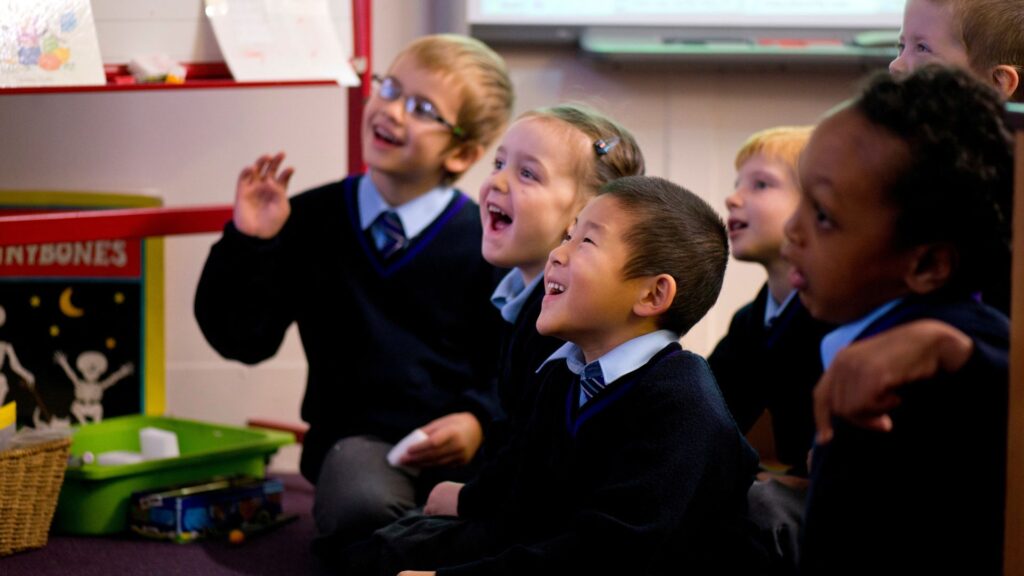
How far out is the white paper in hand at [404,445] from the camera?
6.24ft

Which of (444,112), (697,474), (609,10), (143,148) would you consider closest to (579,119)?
(444,112)

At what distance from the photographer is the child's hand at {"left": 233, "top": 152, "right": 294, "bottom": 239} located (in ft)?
6.59

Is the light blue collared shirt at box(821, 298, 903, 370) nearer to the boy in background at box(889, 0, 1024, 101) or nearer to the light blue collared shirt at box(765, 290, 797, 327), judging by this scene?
the boy in background at box(889, 0, 1024, 101)

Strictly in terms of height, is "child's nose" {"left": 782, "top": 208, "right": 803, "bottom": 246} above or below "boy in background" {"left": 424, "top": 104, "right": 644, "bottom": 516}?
above

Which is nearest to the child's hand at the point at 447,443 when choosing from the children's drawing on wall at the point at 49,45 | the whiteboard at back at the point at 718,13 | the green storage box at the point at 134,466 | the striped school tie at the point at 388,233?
the striped school tie at the point at 388,233

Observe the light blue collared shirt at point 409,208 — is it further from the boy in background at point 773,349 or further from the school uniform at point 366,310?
the boy in background at point 773,349

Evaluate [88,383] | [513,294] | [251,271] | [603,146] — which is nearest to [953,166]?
[603,146]

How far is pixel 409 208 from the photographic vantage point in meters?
2.05

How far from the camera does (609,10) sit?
8.99 ft

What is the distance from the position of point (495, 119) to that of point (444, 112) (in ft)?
0.35

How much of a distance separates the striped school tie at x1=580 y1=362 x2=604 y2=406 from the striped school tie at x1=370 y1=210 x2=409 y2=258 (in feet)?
2.31

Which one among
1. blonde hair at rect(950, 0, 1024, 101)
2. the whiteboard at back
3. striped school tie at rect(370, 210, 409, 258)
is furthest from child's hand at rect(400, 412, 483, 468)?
the whiteboard at back

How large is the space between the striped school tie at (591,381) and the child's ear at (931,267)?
0.44 metres

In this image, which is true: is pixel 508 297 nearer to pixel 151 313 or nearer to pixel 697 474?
pixel 697 474
